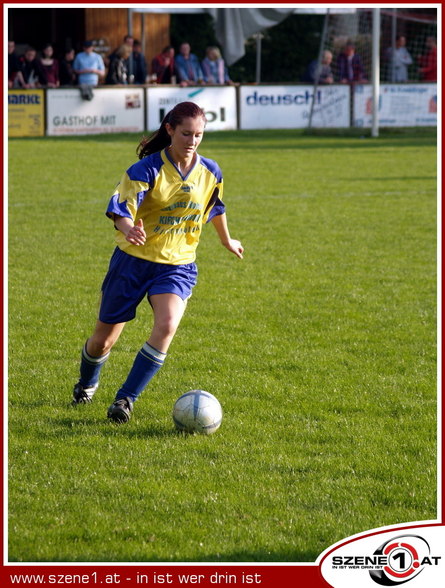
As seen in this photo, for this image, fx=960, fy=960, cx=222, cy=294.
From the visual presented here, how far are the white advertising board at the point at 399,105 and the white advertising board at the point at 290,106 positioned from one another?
36 cm

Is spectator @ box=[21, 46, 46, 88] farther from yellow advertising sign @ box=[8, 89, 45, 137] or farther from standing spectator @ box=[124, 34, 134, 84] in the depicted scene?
standing spectator @ box=[124, 34, 134, 84]

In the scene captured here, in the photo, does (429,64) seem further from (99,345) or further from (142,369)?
(142,369)

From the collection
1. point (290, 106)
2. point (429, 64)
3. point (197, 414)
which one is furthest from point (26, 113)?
point (197, 414)

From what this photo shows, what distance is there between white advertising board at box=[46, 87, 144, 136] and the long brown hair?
16.7 m

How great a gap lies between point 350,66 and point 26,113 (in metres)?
8.59

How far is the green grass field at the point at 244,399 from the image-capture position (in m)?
3.88

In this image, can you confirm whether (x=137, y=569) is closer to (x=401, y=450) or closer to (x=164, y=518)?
(x=164, y=518)

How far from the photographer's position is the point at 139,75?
23047mm

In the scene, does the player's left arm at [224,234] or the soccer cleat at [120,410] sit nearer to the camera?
the soccer cleat at [120,410]

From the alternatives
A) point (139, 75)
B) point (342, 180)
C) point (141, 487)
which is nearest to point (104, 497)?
point (141, 487)

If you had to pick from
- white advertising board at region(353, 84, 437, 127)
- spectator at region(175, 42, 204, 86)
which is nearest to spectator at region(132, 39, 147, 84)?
spectator at region(175, 42, 204, 86)

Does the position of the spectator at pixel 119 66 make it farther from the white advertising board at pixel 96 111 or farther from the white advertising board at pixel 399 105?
the white advertising board at pixel 399 105

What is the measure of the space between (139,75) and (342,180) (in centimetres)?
934

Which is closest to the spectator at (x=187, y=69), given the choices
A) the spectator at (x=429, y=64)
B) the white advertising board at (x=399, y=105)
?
the white advertising board at (x=399, y=105)
